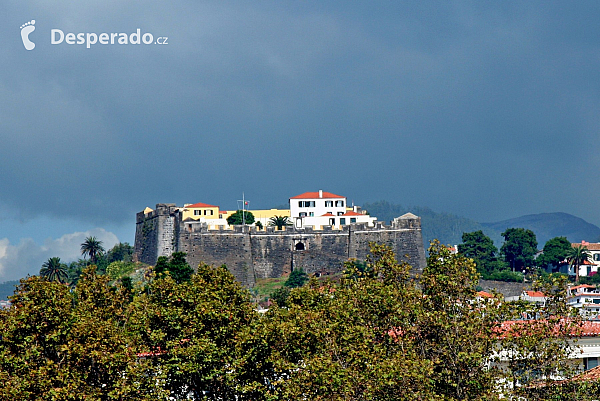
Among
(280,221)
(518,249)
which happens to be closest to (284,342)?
(280,221)

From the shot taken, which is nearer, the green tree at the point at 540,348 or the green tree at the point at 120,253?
the green tree at the point at 540,348

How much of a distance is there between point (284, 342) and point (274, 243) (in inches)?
3181

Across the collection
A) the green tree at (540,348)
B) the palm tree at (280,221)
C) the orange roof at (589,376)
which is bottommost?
the orange roof at (589,376)

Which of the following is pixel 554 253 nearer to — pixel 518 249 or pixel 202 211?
pixel 518 249

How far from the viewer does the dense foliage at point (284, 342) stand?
3591 cm

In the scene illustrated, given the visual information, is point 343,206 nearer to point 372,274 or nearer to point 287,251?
point 287,251

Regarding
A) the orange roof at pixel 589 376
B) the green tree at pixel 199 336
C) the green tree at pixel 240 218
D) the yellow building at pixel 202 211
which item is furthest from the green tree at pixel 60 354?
the green tree at pixel 240 218

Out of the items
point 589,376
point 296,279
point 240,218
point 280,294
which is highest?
point 240,218

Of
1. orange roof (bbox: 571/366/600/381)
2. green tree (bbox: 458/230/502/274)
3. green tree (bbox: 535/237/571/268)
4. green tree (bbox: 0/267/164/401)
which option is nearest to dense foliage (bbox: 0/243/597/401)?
green tree (bbox: 0/267/164/401)

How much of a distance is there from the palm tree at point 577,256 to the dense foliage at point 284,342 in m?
114

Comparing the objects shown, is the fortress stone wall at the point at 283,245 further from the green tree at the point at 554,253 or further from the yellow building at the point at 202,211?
the green tree at the point at 554,253

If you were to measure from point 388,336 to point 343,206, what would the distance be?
338 feet

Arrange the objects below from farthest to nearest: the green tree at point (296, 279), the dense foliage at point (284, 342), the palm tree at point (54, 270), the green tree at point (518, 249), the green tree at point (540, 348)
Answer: the green tree at point (518, 249) → the palm tree at point (54, 270) → the green tree at point (296, 279) → the dense foliage at point (284, 342) → the green tree at point (540, 348)

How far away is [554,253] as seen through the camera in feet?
529
